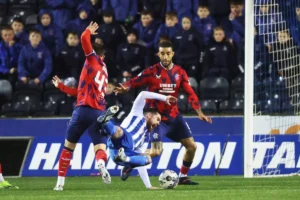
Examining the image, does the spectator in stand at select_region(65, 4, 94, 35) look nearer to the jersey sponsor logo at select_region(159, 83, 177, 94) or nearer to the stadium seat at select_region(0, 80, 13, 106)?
the stadium seat at select_region(0, 80, 13, 106)

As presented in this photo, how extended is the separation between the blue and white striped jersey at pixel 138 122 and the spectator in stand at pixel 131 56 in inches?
254

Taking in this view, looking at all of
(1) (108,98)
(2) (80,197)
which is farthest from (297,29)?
(2) (80,197)

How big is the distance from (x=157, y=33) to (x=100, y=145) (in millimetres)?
7508

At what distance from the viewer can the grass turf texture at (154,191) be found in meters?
12.6

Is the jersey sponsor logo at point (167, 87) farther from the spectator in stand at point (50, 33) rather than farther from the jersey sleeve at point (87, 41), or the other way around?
the spectator in stand at point (50, 33)

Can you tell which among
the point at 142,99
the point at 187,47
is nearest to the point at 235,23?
the point at 187,47

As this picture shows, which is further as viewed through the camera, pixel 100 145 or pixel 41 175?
pixel 41 175

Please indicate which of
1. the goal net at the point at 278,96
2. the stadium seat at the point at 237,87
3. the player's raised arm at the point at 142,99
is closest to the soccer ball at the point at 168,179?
the player's raised arm at the point at 142,99

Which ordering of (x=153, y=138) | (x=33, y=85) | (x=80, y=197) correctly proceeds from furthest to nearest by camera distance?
(x=33, y=85) < (x=153, y=138) < (x=80, y=197)

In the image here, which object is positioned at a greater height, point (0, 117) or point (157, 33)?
point (157, 33)

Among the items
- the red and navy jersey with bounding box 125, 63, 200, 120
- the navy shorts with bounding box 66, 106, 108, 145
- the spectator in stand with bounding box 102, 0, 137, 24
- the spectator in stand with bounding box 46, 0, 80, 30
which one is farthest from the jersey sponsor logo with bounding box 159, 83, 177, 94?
the spectator in stand with bounding box 46, 0, 80, 30

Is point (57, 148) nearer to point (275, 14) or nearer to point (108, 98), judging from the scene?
point (108, 98)

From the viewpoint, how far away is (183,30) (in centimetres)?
2108

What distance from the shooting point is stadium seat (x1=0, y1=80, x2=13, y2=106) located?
20969 mm
